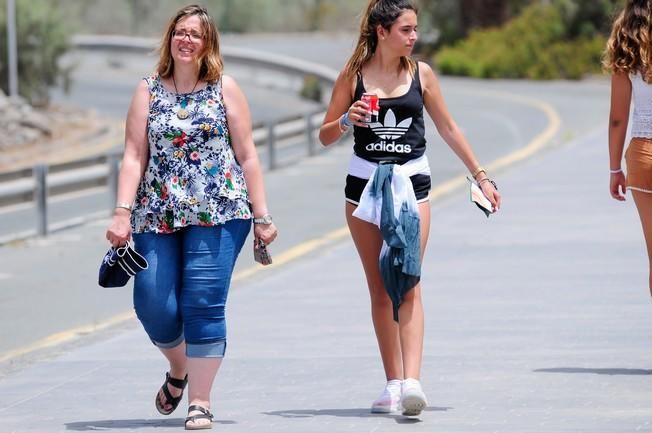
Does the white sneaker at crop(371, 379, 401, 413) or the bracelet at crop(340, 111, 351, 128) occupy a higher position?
the bracelet at crop(340, 111, 351, 128)

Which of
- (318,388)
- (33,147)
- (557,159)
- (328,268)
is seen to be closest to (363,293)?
(328,268)

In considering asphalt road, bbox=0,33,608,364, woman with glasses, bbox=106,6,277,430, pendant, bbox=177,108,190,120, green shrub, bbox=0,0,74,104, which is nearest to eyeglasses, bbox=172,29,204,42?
woman with glasses, bbox=106,6,277,430

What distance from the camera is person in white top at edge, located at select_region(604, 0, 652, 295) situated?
27.3 feet

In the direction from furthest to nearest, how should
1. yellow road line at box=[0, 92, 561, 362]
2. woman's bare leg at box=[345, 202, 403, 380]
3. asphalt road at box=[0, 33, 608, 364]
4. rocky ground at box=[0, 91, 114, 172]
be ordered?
rocky ground at box=[0, 91, 114, 172] → asphalt road at box=[0, 33, 608, 364] → yellow road line at box=[0, 92, 561, 362] → woman's bare leg at box=[345, 202, 403, 380]

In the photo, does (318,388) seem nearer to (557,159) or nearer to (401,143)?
(401,143)

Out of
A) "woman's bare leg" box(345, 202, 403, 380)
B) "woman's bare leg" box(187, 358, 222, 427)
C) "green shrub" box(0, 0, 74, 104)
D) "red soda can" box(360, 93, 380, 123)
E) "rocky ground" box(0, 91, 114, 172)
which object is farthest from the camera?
"green shrub" box(0, 0, 74, 104)

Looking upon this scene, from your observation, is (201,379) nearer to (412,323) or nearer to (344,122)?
(412,323)

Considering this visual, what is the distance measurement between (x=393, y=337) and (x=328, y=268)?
6059 millimetres

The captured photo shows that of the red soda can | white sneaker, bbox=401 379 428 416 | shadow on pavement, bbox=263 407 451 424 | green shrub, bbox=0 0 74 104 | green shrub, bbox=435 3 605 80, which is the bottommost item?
green shrub, bbox=435 3 605 80

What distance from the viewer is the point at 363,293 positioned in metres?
12.3

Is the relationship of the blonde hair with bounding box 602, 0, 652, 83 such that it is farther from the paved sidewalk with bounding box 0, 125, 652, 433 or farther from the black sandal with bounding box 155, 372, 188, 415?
the black sandal with bounding box 155, 372, 188, 415

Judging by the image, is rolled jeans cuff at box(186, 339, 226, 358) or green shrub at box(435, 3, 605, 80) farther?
green shrub at box(435, 3, 605, 80)

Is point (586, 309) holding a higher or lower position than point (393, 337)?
lower

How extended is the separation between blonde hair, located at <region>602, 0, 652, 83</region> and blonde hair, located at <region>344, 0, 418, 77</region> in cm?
108
